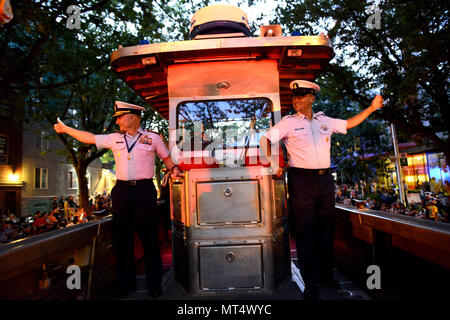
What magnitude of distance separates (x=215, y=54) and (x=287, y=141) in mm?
1202

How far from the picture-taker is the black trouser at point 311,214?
3.08m

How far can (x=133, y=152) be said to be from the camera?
131 inches

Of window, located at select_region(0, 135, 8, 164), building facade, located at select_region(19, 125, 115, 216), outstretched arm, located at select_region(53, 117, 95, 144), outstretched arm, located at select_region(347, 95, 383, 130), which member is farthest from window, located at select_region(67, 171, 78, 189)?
outstretched arm, located at select_region(347, 95, 383, 130)

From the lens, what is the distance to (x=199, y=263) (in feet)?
10.1

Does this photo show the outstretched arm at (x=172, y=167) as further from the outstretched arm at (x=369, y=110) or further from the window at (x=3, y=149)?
the window at (x=3, y=149)

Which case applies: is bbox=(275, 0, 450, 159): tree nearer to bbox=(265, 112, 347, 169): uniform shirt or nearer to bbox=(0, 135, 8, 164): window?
bbox=(265, 112, 347, 169): uniform shirt

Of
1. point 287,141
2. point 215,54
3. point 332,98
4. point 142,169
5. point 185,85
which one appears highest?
point 332,98

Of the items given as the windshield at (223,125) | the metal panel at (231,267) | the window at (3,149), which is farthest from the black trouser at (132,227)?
the window at (3,149)

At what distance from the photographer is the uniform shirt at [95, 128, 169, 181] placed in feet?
10.8

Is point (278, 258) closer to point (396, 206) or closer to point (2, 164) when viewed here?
point (396, 206)

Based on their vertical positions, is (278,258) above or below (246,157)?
below

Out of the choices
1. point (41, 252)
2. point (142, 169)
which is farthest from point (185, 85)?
point (41, 252)

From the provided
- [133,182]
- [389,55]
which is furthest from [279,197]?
[389,55]

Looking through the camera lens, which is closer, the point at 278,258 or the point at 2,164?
the point at 278,258
